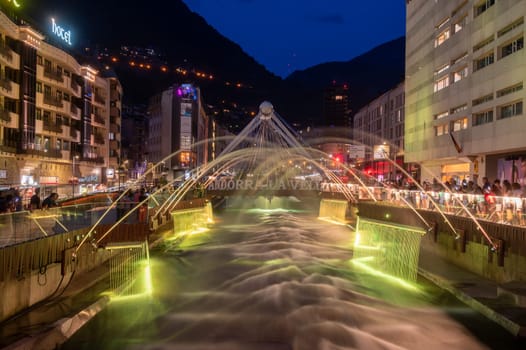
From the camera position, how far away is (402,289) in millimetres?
20656

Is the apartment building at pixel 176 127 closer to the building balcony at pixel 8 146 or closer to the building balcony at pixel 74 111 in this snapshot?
the building balcony at pixel 74 111

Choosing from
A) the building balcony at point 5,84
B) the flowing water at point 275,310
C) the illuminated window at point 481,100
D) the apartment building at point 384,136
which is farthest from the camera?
the apartment building at point 384,136

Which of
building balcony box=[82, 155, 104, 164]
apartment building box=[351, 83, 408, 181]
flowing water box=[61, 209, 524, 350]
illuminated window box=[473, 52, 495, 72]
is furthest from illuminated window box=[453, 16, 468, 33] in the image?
building balcony box=[82, 155, 104, 164]

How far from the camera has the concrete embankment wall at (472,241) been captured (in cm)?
1747

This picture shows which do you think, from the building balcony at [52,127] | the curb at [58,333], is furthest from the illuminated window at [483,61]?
the building balcony at [52,127]

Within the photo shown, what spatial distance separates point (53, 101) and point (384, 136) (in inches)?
2713

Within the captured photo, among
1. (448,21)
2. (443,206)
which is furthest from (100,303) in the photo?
(448,21)

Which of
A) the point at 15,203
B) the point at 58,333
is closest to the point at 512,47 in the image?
the point at 15,203

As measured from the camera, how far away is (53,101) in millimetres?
60344

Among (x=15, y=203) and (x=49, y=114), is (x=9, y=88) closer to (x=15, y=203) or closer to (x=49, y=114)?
(x=49, y=114)

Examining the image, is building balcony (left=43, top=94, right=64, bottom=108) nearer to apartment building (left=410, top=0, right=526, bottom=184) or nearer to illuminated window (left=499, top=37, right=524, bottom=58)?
apartment building (left=410, top=0, right=526, bottom=184)

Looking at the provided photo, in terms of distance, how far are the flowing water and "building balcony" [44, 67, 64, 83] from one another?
40.7 metres

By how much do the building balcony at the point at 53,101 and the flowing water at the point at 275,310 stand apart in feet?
130

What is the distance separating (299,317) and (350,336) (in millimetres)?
2418
